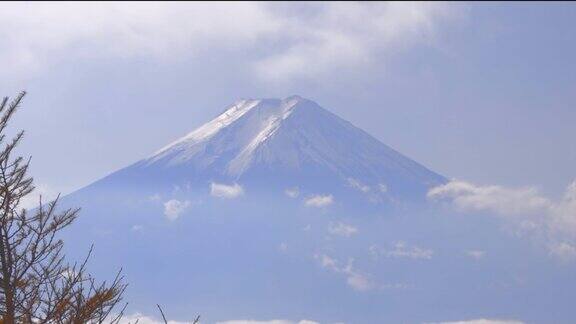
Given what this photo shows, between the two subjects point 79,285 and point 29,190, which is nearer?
point 79,285

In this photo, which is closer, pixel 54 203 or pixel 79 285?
pixel 79 285

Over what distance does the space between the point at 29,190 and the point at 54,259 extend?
868 millimetres

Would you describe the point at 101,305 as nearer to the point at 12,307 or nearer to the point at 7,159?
the point at 12,307

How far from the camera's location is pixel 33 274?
37.4ft

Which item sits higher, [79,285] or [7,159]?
[7,159]

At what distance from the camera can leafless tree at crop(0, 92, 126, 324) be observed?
10.9 metres

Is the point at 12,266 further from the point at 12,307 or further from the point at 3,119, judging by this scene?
the point at 3,119

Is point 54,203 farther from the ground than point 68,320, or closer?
farther from the ground

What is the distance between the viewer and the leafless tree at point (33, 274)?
1087cm

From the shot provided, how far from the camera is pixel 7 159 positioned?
1108 cm

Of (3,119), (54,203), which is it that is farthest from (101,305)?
(3,119)

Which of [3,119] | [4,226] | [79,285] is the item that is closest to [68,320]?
[79,285]

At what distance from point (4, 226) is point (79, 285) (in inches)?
39.1

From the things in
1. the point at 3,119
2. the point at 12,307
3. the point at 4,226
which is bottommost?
the point at 12,307
